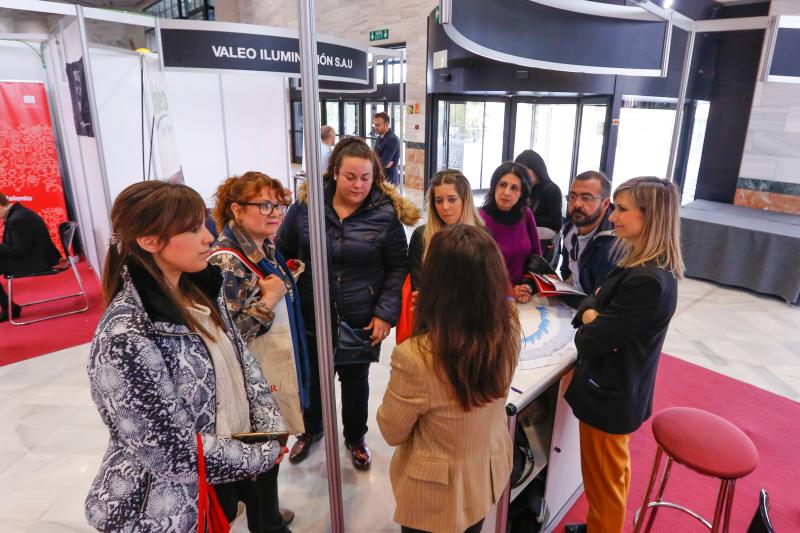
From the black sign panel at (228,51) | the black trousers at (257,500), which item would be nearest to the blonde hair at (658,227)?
the black trousers at (257,500)

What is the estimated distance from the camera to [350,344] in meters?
2.13

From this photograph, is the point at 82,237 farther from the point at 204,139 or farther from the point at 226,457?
the point at 226,457

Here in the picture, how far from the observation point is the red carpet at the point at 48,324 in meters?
3.81

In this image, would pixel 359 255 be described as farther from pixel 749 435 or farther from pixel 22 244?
pixel 22 244

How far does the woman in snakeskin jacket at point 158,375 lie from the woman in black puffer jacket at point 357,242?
0.78 metres

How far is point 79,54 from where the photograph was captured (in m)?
3.87

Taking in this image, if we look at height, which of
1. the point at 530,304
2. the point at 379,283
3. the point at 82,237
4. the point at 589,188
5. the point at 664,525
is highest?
the point at 589,188

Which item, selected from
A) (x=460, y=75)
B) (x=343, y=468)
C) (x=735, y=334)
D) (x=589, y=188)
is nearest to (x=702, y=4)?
(x=460, y=75)

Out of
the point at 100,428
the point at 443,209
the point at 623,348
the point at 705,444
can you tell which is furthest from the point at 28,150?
the point at 705,444

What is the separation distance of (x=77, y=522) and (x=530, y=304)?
89.6 inches

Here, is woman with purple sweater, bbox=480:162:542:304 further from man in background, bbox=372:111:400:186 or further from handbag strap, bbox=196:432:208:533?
man in background, bbox=372:111:400:186

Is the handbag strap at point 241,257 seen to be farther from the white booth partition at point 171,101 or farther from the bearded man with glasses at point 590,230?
the bearded man with glasses at point 590,230

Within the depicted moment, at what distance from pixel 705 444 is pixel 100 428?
302 cm

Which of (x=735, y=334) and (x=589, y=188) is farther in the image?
(x=735, y=334)
